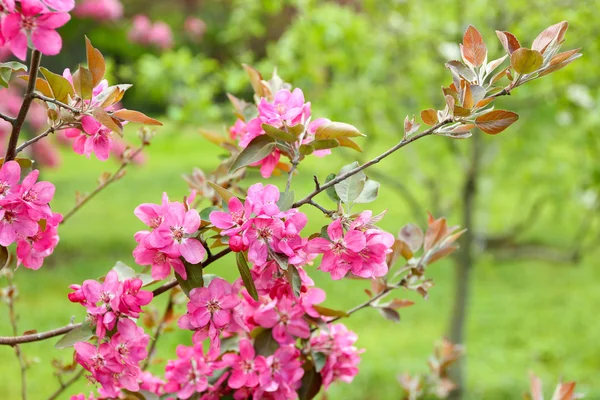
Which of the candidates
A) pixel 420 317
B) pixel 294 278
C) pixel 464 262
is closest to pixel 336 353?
pixel 294 278

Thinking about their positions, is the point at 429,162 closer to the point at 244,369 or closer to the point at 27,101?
the point at 244,369

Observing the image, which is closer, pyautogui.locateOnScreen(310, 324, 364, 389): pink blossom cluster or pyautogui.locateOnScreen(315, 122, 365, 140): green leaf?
pyautogui.locateOnScreen(315, 122, 365, 140): green leaf

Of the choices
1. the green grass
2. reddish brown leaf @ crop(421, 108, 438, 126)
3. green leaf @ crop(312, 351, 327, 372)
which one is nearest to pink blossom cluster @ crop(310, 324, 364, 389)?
green leaf @ crop(312, 351, 327, 372)

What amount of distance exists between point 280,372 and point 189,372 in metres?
0.12

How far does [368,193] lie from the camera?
0.79 metres

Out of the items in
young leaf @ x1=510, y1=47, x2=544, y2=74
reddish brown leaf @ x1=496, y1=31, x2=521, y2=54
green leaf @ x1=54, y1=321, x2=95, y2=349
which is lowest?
green leaf @ x1=54, y1=321, x2=95, y2=349

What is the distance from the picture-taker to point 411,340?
4.46 metres

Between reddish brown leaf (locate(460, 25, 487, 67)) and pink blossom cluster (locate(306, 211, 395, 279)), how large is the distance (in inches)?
7.7

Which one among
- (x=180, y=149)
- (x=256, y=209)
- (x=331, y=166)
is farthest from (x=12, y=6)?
(x=180, y=149)

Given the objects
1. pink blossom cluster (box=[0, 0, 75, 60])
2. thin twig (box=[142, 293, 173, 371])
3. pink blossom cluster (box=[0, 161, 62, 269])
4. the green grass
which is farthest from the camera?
the green grass

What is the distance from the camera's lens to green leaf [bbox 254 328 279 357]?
0.87 metres

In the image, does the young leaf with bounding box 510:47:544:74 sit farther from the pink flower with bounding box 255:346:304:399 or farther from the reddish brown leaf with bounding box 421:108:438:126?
the pink flower with bounding box 255:346:304:399

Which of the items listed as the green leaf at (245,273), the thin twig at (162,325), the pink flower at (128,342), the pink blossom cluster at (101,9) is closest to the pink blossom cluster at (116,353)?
the pink flower at (128,342)

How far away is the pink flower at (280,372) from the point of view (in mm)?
846
